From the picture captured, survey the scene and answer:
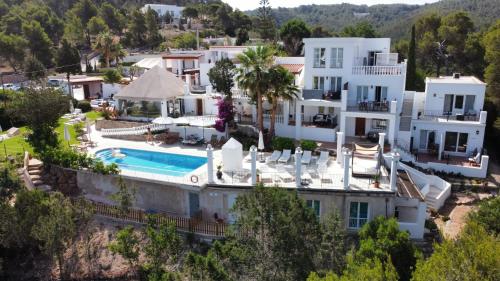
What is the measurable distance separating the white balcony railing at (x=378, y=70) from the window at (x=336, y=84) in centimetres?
126

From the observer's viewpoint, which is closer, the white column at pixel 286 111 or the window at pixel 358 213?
the window at pixel 358 213

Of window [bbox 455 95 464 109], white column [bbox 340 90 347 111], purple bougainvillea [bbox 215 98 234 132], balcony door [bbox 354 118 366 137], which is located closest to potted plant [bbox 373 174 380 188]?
white column [bbox 340 90 347 111]

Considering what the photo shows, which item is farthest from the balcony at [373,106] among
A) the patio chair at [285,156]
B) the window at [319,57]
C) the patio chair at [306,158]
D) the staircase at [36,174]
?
the staircase at [36,174]

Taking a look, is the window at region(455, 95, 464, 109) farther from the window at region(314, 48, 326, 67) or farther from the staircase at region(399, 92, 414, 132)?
the window at region(314, 48, 326, 67)

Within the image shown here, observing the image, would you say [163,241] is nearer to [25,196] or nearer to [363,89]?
[25,196]

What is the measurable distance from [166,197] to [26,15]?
86901 millimetres

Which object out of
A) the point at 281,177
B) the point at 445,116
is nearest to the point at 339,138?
the point at 281,177

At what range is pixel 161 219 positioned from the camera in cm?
2116

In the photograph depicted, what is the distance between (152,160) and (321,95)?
13853mm

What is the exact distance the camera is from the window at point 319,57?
3123cm

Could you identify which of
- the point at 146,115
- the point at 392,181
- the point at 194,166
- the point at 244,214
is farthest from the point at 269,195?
the point at 146,115

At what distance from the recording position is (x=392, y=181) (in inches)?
797

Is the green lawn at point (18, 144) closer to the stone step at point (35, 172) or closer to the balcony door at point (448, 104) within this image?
the stone step at point (35, 172)

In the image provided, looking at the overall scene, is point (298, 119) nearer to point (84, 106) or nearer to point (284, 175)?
point (284, 175)
